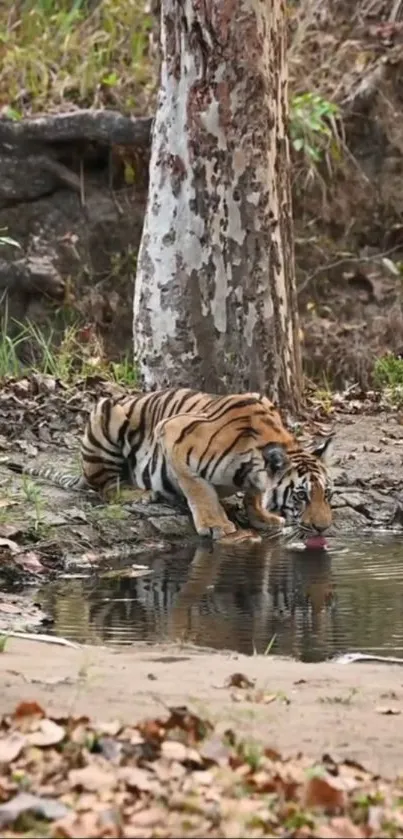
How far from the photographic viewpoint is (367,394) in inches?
530

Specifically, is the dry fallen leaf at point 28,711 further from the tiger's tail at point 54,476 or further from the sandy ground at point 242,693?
the tiger's tail at point 54,476

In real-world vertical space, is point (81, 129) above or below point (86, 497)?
above

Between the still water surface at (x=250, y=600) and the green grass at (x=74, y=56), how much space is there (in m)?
8.59

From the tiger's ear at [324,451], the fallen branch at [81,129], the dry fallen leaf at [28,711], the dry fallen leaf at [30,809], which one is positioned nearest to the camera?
the dry fallen leaf at [30,809]

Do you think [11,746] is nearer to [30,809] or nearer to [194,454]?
[30,809]

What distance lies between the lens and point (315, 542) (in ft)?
27.9

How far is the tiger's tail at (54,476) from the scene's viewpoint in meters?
9.40

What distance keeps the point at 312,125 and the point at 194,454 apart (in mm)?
7839

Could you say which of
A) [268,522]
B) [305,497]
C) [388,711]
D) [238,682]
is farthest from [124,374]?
[388,711]

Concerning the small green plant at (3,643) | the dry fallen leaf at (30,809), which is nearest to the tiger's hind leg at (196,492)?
the small green plant at (3,643)

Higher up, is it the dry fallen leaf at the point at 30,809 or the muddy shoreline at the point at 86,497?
the dry fallen leaf at the point at 30,809

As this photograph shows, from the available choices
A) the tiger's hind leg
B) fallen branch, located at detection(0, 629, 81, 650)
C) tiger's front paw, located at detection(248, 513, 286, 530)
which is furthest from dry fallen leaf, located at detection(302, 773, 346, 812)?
tiger's front paw, located at detection(248, 513, 286, 530)

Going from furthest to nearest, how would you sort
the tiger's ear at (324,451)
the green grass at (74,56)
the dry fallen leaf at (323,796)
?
the green grass at (74,56) < the tiger's ear at (324,451) < the dry fallen leaf at (323,796)

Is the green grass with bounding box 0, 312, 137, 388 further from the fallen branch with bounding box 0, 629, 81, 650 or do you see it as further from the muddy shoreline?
the fallen branch with bounding box 0, 629, 81, 650
